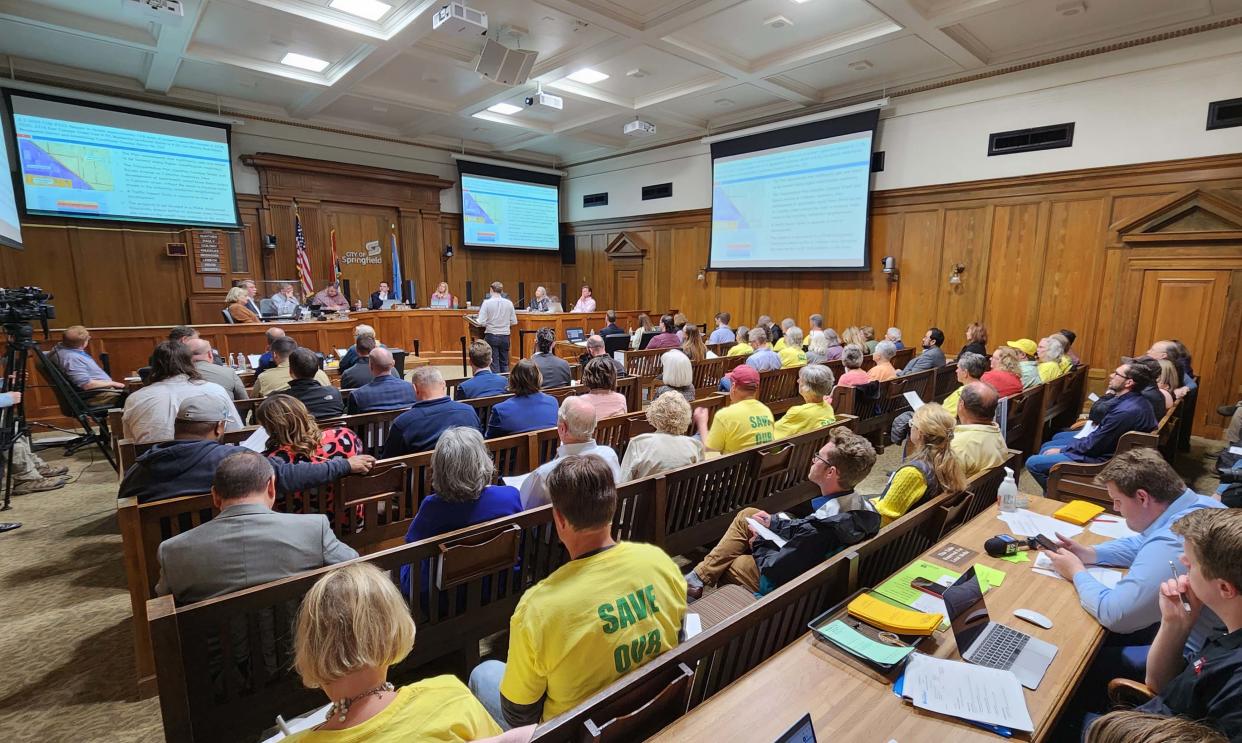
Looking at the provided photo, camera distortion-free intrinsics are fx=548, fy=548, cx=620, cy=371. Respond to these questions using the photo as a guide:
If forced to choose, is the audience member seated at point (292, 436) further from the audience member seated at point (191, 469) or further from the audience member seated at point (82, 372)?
the audience member seated at point (82, 372)

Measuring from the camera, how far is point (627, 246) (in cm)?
1194

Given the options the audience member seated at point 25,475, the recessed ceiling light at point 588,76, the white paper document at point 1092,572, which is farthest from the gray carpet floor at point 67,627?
the recessed ceiling light at point 588,76

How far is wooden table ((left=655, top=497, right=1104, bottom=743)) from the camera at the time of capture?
1186 mm

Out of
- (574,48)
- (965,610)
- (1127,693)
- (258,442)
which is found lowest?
(1127,693)

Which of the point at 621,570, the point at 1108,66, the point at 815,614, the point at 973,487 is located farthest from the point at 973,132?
the point at 621,570

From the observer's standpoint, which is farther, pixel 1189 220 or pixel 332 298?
pixel 332 298

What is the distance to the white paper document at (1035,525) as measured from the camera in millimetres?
2154

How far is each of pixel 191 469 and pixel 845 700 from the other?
2549 mm

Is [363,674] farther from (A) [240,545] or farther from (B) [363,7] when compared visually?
(B) [363,7]

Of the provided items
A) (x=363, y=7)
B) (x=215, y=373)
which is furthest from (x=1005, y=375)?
(x=363, y=7)

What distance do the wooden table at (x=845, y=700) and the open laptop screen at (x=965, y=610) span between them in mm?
53

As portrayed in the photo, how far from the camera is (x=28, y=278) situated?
289 inches

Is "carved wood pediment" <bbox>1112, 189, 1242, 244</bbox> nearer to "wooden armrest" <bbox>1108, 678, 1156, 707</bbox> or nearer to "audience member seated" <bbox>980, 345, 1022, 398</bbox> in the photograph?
"audience member seated" <bbox>980, 345, 1022, 398</bbox>

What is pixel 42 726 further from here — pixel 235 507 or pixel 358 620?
pixel 358 620
